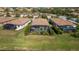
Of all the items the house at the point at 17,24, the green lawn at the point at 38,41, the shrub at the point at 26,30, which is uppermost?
the house at the point at 17,24

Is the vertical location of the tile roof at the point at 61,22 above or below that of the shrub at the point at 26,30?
above

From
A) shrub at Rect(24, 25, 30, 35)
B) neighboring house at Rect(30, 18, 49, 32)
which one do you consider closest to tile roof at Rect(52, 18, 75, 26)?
neighboring house at Rect(30, 18, 49, 32)

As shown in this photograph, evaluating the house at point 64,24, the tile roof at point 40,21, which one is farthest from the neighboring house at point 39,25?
the house at point 64,24

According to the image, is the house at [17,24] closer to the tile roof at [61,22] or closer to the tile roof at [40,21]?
the tile roof at [40,21]

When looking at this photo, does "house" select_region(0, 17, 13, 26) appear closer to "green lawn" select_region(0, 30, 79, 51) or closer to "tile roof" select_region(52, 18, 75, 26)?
"green lawn" select_region(0, 30, 79, 51)
